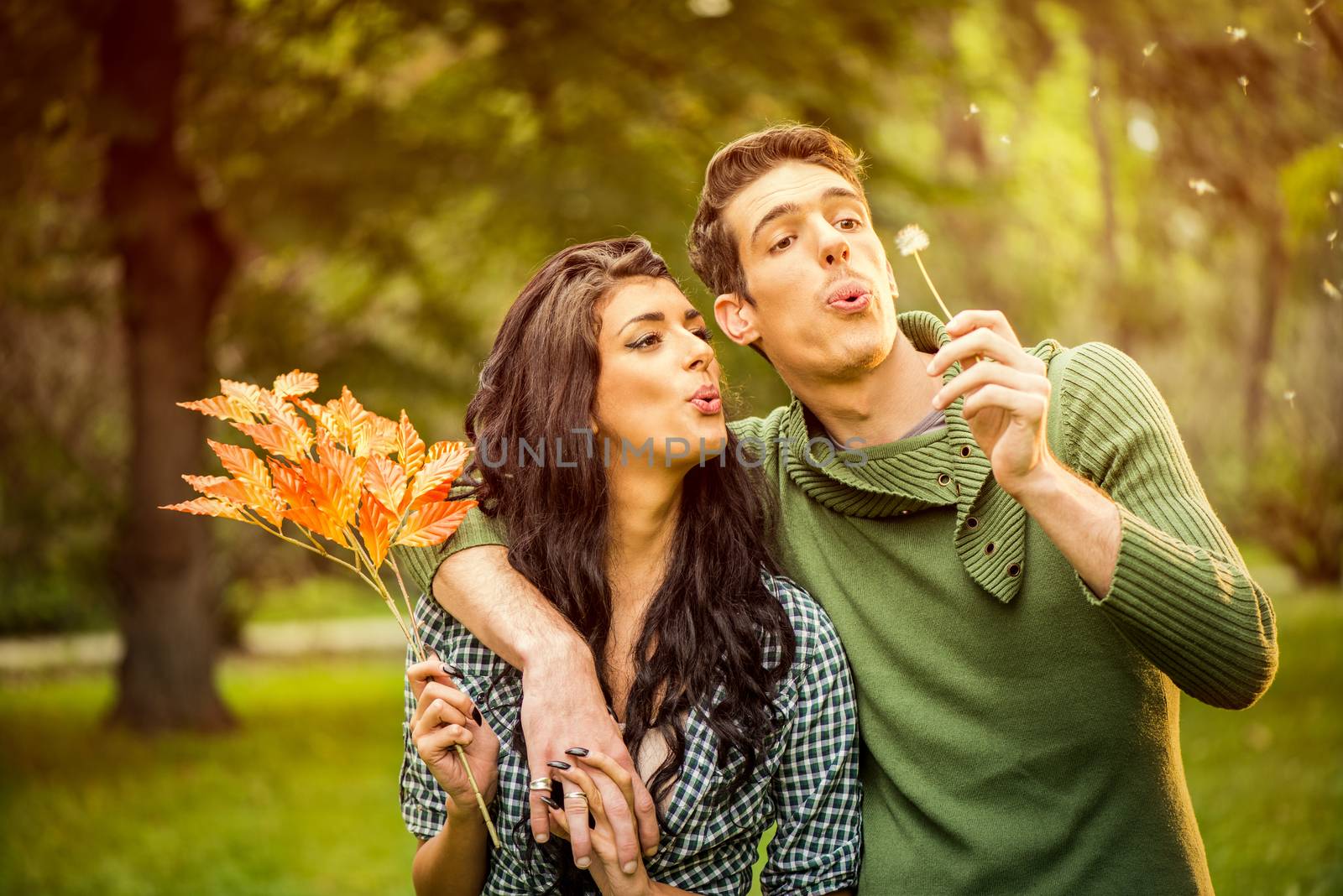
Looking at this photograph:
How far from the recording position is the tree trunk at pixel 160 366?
26.4 ft

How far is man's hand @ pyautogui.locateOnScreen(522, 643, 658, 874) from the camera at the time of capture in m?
2.37

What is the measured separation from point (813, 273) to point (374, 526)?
45.1 inches

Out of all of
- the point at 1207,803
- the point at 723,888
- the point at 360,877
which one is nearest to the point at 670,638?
the point at 723,888

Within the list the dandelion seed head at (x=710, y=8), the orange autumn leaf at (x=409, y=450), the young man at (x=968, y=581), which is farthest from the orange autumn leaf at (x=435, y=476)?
the dandelion seed head at (x=710, y=8)

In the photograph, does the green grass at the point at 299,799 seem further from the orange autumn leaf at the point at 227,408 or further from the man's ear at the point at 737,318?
the orange autumn leaf at the point at 227,408

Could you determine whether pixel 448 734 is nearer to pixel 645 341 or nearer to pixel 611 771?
pixel 611 771

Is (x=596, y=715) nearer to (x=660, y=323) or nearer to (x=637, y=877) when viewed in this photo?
(x=637, y=877)

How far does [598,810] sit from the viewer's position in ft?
7.76

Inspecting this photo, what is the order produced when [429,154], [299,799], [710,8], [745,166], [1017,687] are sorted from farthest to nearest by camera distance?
[429,154]
[299,799]
[710,8]
[745,166]
[1017,687]

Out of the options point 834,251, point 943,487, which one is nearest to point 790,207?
point 834,251

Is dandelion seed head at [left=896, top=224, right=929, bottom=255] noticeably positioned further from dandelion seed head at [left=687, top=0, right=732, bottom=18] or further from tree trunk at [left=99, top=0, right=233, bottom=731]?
tree trunk at [left=99, top=0, right=233, bottom=731]

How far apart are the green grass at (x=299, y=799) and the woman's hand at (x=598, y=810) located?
10.3 ft

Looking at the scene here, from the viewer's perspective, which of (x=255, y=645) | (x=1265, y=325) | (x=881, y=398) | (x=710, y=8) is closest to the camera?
(x=881, y=398)

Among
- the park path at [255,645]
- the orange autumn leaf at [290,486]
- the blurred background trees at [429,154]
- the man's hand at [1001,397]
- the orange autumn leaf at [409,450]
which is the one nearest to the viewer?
the man's hand at [1001,397]
